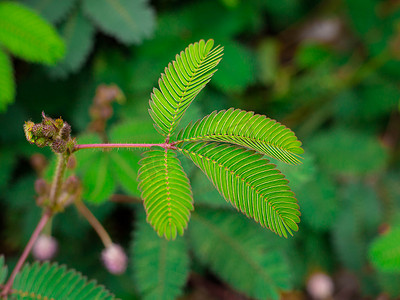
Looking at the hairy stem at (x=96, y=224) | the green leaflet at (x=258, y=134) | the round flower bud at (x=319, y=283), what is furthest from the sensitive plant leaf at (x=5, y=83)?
the round flower bud at (x=319, y=283)

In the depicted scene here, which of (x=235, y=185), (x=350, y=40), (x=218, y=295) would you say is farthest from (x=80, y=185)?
(x=350, y=40)

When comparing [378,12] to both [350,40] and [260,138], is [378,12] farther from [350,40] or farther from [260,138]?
[260,138]

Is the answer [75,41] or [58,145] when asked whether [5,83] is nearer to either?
[75,41]

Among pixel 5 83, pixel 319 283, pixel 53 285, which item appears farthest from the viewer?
pixel 319 283

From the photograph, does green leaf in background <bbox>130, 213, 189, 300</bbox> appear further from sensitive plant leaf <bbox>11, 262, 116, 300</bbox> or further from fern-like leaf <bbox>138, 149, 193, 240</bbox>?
fern-like leaf <bbox>138, 149, 193, 240</bbox>

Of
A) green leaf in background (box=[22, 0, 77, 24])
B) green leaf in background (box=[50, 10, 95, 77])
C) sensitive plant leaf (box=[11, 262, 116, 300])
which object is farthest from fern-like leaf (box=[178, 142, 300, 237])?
green leaf in background (box=[22, 0, 77, 24])

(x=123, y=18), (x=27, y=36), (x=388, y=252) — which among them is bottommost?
(x=388, y=252)

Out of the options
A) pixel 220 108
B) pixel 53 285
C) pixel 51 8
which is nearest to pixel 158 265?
pixel 53 285
